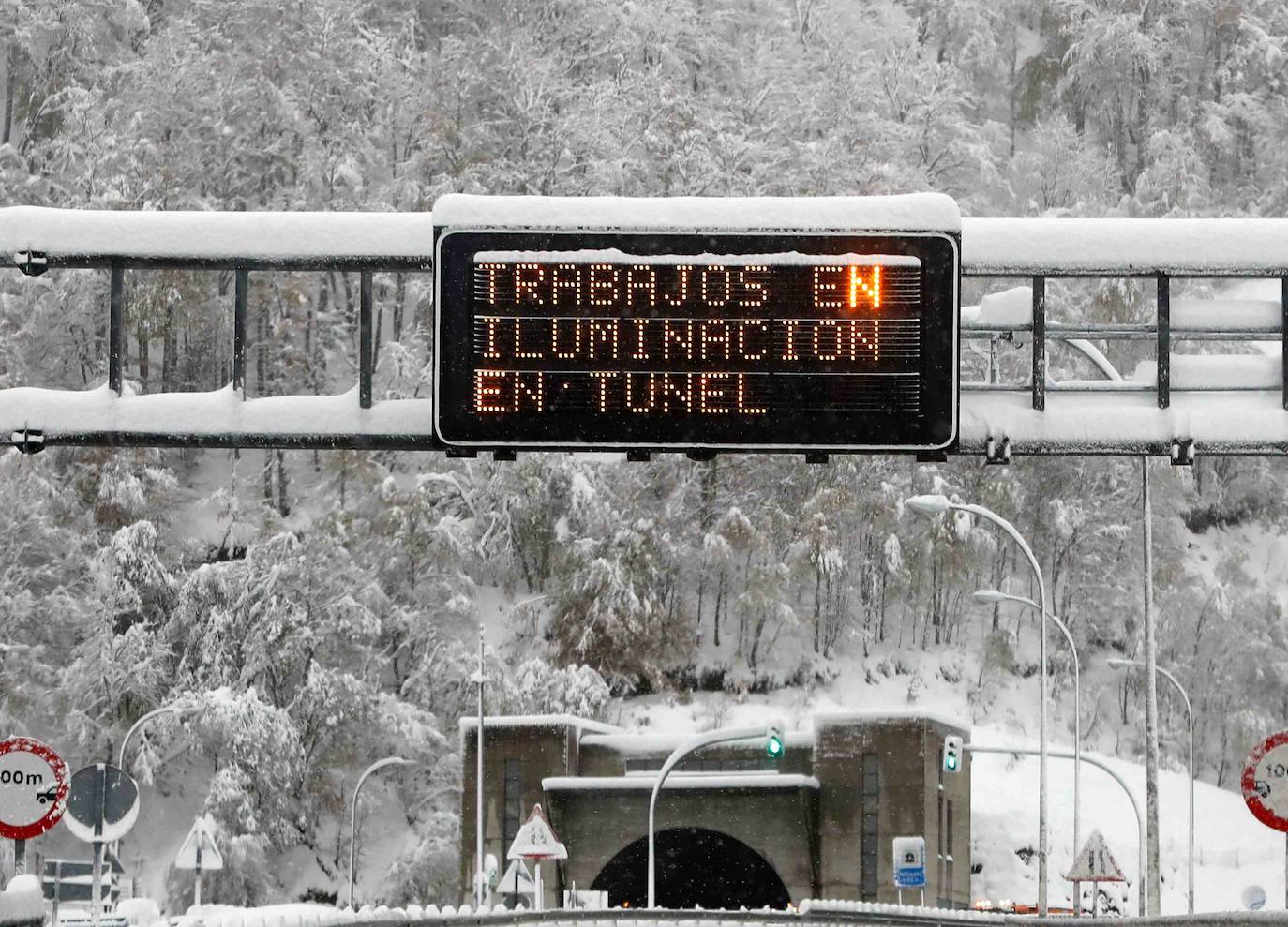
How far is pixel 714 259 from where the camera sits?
13.8m

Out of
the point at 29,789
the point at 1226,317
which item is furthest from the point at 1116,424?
the point at 29,789

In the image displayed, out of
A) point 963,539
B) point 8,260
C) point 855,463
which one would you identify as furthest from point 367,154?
point 8,260

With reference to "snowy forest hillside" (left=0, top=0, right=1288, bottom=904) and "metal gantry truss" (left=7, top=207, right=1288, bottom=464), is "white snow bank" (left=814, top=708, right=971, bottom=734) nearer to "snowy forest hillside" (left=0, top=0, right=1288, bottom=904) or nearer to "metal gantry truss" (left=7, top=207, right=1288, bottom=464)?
"snowy forest hillside" (left=0, top=0, right=1288, bottom=904)

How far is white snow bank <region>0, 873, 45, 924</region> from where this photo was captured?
42.0 feet

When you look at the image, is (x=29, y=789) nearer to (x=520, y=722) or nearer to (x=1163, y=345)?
(x=1163, y=345)

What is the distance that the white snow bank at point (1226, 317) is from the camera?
1532 cm

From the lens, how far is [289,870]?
2552 inches

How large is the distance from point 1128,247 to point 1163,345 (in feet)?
2.63

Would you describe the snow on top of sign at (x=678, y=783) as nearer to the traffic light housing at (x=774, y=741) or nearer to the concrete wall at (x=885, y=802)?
the concrete wall at (x=885, y=802)

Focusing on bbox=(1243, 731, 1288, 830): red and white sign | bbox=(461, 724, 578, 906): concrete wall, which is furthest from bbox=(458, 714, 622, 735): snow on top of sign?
bbox=(1243, 731, 1288, 830): red and white sign

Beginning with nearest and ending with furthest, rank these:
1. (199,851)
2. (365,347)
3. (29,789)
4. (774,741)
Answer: (29,789)
(365,347)
(199,851)
(774,741)

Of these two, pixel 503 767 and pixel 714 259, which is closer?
pixel 714 259

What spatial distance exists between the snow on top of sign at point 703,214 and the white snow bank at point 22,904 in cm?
516

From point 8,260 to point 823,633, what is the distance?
6503 cm
